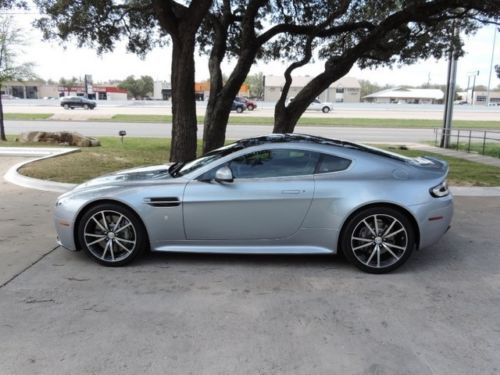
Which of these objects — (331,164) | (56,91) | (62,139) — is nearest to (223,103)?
(331,164)

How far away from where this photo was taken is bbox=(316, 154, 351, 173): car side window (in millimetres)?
4902

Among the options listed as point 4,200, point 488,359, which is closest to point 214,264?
point 488,359

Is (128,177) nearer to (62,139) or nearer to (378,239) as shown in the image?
(378,239)

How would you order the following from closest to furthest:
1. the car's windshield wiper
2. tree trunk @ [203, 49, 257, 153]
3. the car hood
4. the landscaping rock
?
the car hood, the car's windshield wiper, tree trunk @ [203, 49, 257, 153], the landscaping rock

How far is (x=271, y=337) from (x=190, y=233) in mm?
1731

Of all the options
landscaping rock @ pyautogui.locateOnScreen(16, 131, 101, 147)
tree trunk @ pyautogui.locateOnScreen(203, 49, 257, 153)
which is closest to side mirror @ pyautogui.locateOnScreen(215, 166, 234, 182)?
tree trunk @ pyautogui.locateOnScreen(203, 49, 257, 153)

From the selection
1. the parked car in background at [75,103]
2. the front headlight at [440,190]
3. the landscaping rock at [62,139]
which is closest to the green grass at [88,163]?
the landscaping rock at [62,139]

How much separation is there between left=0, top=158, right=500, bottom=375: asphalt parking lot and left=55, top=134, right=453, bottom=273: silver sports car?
0.24m

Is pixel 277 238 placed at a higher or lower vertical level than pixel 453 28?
lower

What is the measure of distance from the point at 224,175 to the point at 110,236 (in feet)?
4.45

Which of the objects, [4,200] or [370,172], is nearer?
[370,172]

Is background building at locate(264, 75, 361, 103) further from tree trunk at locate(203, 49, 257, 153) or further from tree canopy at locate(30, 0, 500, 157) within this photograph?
tree trunk at locate(203, 49, 257, 153)

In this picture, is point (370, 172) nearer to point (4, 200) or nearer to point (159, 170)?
point (159, 170)

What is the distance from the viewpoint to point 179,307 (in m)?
3.98
